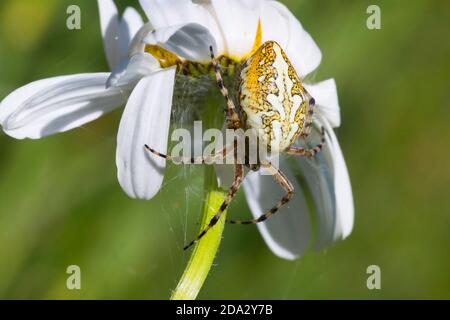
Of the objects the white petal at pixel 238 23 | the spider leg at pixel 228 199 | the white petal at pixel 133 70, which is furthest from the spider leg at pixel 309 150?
the white petal at pixel 133 70

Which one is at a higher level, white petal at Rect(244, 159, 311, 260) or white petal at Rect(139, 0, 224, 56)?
white petal at Rect(139, 0, 224, 56)

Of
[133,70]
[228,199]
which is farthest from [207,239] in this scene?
[133,70]

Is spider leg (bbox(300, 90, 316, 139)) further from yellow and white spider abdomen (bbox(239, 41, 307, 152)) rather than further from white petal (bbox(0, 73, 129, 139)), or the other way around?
white petal (bbox(0, 73, 129, 139))

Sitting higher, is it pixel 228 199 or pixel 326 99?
pixel 326 99

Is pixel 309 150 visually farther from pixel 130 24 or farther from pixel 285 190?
pixel 130 24

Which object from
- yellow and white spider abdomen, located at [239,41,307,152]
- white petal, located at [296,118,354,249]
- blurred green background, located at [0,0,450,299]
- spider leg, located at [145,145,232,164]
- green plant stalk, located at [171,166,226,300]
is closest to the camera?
green plant stalk, located at [171,166,226,300]

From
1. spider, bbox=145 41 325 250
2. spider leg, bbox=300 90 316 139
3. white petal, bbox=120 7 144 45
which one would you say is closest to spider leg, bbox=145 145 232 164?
spider, bbox=145 41 325 250
